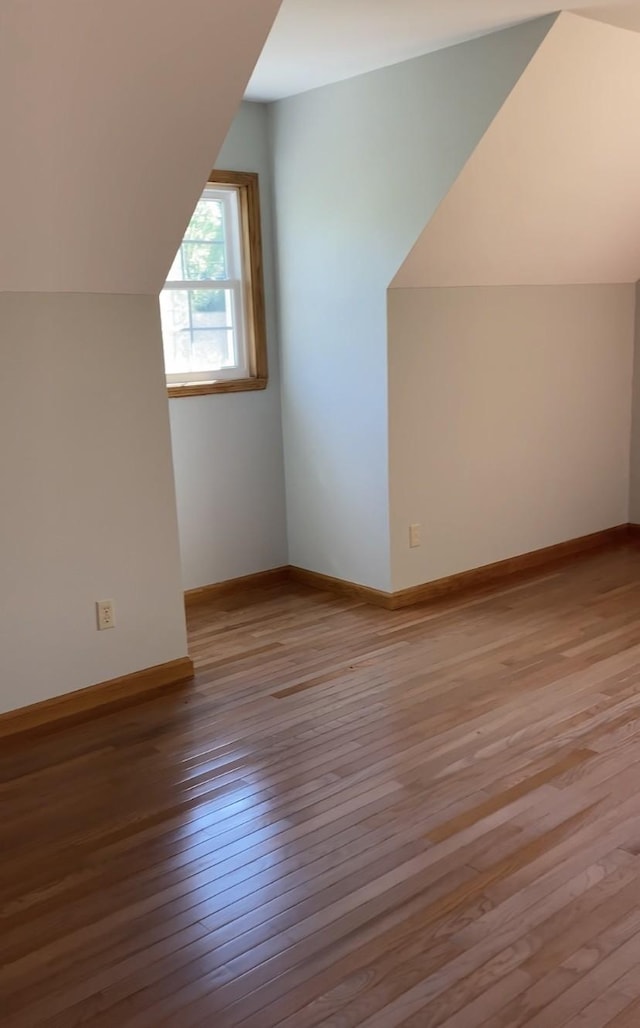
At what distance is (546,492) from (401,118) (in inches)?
84.8

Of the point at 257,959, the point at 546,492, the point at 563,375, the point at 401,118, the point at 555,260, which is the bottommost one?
the point at 257,959

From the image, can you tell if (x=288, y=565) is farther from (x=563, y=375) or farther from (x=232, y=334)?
(x=563, y=375)

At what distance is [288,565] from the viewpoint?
194 inches

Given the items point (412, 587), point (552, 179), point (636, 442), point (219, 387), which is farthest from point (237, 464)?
point (636, 442)

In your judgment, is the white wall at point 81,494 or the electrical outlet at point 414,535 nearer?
the white wall at point 81,494

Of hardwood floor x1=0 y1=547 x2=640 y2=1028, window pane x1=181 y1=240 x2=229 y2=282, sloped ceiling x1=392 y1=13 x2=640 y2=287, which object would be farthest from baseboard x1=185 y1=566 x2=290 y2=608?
sloped ceiling x1=392 y1=13 x2=640 y2=287

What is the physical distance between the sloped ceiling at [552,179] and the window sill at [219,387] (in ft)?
3.14

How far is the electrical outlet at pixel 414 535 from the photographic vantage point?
4.35 m

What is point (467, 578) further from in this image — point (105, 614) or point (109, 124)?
point (109, 124)

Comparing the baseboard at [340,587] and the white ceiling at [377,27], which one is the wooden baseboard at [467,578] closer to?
the baseboard at [340,587]

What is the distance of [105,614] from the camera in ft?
10.9

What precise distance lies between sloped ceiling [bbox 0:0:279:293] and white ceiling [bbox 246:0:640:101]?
635 millimetres

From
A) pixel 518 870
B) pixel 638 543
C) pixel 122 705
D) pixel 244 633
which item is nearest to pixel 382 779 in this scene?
pixel 518 870

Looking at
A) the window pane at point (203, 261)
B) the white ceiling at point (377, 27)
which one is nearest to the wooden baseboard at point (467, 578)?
the window pane at point (203, 261)
